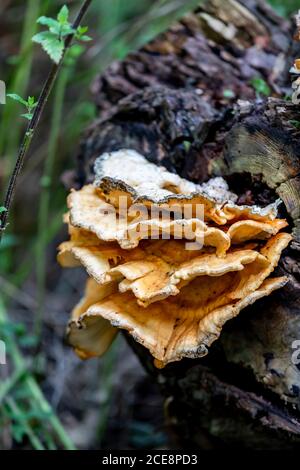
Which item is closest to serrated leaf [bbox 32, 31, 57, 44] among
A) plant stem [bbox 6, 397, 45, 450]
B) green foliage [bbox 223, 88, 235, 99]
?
green foliage [bbox 223, 88, 235, 99]

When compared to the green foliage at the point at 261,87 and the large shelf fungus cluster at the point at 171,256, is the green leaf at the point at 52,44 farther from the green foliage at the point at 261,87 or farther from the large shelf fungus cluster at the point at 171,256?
the green foliage at the point at 261,87

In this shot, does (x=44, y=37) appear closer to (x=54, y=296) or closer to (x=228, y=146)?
(x=228, y=146)

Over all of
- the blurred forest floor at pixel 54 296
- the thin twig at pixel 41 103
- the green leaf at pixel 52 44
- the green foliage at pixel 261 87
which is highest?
the green leaf at pixel 52 44

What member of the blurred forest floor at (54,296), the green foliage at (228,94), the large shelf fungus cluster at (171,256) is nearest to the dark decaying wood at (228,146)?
the green foliage at (228,94)

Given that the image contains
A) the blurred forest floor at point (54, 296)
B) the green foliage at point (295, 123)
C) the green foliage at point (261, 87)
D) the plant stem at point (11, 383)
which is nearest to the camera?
the green foliage at point (295, 123)

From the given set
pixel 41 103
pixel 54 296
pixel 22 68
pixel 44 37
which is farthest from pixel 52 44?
pixel 54 296

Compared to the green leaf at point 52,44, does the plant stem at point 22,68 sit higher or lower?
lower

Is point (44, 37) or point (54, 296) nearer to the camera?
point (44, 37)
